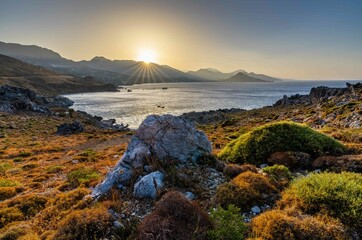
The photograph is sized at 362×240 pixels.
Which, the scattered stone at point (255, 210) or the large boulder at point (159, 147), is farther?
the large boulder at point (159, 147)

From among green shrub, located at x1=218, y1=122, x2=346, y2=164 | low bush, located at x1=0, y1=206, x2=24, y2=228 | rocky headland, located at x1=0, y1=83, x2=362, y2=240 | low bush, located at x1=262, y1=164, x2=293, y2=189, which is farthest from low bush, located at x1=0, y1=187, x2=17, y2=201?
low bush, located at x1=262, y1=164, x2=293, y2=189

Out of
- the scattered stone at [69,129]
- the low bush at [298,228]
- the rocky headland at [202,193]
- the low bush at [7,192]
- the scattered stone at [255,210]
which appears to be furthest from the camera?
the scattered stone at [69,129]

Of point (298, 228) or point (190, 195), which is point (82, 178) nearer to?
point (190, 195)

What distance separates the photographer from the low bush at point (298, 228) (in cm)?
562

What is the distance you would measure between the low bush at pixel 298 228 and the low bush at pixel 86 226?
168 inches

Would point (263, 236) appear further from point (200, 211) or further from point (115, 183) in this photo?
point (115, 183)

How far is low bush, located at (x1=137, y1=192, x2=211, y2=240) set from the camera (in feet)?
19.0

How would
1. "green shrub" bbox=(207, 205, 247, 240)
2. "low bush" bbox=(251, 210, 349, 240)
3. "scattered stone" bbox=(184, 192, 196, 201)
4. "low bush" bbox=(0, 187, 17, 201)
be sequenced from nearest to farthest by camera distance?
"low bush" bbox=(251, 210, 349, 240) → "green shrub" bbox=(207, 205, 247, 240) → "scattered stone" bbox=(184, 192, 196, 201) → "low bush" bbox=(0, 187, 17, 201)

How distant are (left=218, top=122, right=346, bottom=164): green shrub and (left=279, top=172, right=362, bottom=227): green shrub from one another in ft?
14.2

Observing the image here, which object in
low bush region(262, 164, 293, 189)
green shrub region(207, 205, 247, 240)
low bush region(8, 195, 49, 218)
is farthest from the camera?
low bush region(8, 195, 49, 218)

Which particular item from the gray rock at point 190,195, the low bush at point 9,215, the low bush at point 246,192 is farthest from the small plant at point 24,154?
the low bush at point 246,192

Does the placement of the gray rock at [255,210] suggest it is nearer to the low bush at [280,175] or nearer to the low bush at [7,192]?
the low bush at [280,175]

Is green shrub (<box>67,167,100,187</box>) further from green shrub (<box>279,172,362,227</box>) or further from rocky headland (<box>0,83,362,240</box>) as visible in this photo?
green shrub (<box>279,172,362,227</box>)

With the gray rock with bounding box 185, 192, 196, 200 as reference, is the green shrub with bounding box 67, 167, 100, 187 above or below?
below
